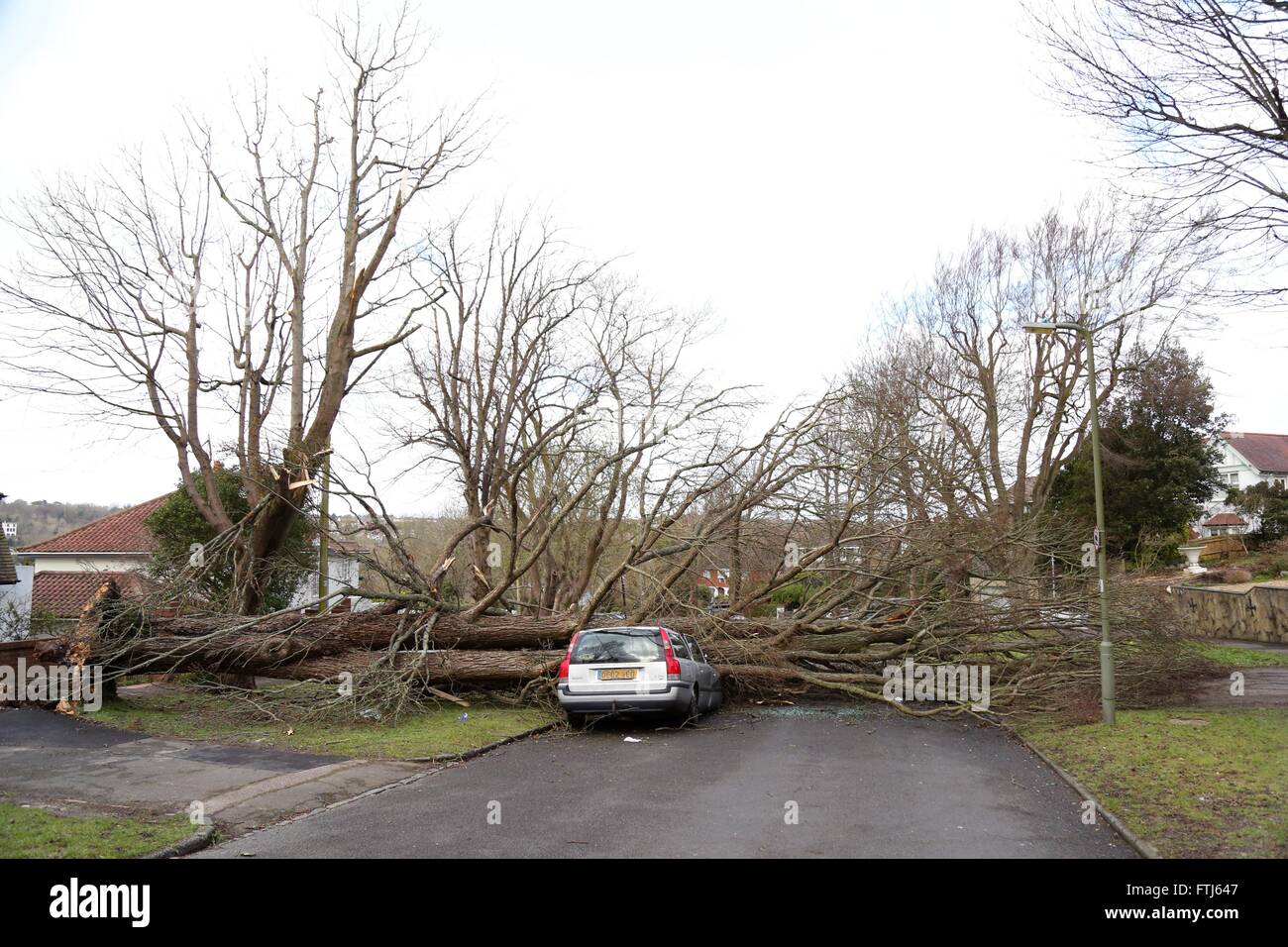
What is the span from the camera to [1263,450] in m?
69.7

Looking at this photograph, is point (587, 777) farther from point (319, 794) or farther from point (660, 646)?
point (660, 646)

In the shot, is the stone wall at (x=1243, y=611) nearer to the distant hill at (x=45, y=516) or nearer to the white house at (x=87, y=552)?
the white house at (x=87, y=552)

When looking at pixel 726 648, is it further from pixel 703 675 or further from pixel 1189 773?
pixel 1189 773

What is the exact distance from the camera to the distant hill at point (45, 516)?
114 feet

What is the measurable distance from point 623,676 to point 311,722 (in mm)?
4855

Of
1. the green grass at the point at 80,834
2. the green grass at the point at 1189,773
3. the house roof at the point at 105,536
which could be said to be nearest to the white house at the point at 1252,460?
the green grass at the point at 1189,773

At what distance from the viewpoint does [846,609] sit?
19.0 metres

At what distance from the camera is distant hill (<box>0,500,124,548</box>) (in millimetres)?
34875

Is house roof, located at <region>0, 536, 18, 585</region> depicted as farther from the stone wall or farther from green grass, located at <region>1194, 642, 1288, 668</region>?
the stone wall

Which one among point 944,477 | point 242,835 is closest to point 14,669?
point 242,835

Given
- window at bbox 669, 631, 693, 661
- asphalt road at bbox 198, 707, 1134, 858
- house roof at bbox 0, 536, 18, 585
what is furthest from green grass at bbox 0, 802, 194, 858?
house roof at bbox 0, 536, 18, 585

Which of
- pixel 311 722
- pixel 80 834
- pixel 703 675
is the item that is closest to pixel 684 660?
pixel 703 675

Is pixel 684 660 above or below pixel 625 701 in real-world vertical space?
above

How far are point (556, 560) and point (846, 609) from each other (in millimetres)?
12727
